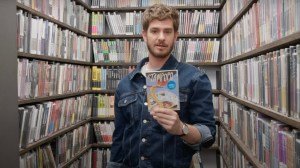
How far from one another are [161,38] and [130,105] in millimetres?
350

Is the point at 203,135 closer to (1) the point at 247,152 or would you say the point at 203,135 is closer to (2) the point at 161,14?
(2) the point at 161,14

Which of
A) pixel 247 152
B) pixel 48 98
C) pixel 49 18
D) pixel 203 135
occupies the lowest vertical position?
pixel 247 152

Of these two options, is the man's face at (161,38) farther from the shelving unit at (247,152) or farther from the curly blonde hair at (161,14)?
the shelving unit at (247,152)

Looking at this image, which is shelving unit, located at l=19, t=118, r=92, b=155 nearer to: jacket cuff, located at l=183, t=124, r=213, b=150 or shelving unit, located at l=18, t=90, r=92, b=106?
shelving unit, located at l=18, t=90, r=92, b=106

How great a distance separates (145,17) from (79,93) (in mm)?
1995

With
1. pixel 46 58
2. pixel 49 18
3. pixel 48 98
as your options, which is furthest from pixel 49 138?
pixel 49 18

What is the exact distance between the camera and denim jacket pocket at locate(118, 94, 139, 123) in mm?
1453

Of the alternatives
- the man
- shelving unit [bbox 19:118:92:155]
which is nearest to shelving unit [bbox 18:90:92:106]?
shelving unit [bbox 19:118:92:155]

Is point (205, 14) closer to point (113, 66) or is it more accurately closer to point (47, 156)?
point (113, 66)

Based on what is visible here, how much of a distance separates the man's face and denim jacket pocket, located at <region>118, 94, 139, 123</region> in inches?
9.0

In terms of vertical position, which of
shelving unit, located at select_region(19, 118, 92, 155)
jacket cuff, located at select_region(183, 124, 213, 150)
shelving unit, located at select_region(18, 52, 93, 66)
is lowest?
shelving unit, located at select_region(19, 118, 92, 155)

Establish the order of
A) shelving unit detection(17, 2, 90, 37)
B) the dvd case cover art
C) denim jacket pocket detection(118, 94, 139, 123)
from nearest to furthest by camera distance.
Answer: the dvd case cover art → denim jacket pocket detection(118, 94, 139, 123) → shelving unit detection(17, 2, 90, 37)

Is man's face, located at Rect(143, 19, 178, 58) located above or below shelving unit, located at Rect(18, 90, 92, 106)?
above

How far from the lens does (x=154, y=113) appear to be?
3.99 ft
